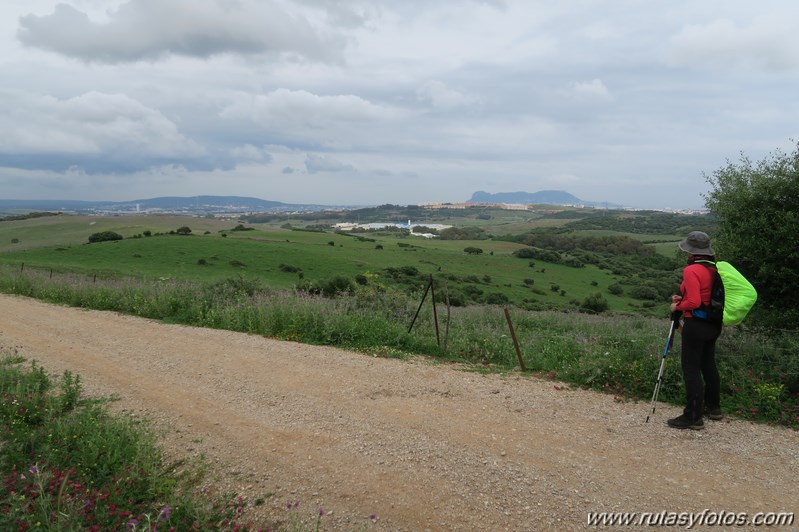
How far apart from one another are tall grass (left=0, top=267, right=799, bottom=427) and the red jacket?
1620mm

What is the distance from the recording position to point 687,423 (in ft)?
19.3

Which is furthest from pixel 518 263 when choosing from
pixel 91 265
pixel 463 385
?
pixel 463 385

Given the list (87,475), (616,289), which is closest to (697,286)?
(87,475)

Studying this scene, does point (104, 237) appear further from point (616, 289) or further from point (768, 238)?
point (768, 238)

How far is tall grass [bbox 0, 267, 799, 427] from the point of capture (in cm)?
694

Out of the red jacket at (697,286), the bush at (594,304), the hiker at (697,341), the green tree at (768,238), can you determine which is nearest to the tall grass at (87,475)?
the hiker at (697,341)

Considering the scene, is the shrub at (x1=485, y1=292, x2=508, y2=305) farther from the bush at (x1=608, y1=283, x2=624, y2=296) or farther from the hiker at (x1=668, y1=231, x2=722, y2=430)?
the hiker at (x1=668, y1=231, x2=722, y2=430)

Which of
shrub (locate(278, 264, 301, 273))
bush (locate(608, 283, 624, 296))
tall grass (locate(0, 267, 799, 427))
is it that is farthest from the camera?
bush (locate(608, 283, 624, 296))

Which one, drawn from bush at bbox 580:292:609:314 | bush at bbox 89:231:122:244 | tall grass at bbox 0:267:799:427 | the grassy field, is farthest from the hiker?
bush at bbox 89:231:122:244

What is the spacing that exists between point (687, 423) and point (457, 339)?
4.97 meters

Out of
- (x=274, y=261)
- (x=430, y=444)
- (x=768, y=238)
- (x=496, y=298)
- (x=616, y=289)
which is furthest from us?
(x=616, y=289)

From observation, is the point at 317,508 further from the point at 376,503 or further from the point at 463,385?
the point at 463,385

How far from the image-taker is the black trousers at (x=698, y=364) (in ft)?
19.3

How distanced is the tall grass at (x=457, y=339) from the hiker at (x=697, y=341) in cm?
62
